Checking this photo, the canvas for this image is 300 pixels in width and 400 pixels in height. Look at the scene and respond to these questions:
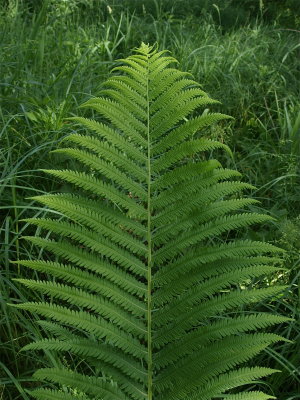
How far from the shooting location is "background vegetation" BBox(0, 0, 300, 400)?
1.79 metres

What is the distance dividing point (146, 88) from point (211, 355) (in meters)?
0.67

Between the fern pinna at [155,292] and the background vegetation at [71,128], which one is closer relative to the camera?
the fern pinna at [155,292]

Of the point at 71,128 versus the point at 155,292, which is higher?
the point at 155,292

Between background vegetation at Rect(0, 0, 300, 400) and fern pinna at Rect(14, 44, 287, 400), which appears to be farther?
background vegetation at Rect(0, 0, 300, 400)

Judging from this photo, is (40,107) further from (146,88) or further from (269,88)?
(269,88)

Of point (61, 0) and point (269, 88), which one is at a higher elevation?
point (61, 0)

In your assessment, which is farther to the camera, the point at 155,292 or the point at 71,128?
the point at 71,128

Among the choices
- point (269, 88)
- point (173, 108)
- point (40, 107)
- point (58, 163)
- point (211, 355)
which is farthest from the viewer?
point (269, 88)

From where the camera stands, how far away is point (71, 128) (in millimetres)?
2586

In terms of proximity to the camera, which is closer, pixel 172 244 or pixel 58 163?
pixel 172 244

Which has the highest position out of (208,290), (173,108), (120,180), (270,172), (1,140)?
(173,108)

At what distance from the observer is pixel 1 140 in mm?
2465

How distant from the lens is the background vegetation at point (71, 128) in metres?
1.79

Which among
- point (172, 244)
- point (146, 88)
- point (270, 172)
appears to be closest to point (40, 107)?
point (270, 172)
